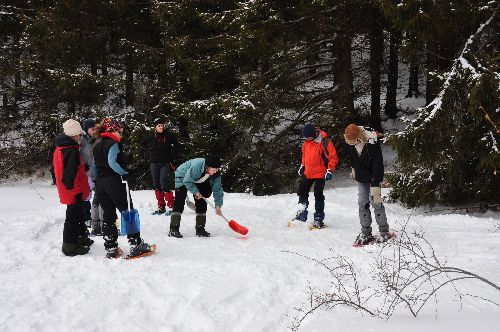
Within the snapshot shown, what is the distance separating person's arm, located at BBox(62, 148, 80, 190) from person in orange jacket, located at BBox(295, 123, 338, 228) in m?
3.81

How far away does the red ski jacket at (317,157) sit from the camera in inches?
300

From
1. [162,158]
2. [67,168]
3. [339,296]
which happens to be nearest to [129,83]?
[162,158]

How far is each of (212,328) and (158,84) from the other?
14.4 metres

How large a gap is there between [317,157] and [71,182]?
4.14m

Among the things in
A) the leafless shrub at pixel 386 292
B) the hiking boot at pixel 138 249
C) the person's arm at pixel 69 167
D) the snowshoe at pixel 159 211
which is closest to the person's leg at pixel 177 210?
the hiking boot at pixel 138 249

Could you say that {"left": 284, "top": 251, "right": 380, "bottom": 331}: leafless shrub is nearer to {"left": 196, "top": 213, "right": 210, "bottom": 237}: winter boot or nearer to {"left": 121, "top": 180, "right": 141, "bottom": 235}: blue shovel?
{"left": 196, "top": 213, "right": 210, "bottom": 237}: winter boot

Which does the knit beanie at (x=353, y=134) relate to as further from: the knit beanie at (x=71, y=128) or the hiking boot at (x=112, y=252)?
the knit beanie at (x=71, y=128)

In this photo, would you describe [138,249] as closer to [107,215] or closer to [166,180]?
[107,215]

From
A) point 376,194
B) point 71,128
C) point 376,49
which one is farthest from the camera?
point 376,49

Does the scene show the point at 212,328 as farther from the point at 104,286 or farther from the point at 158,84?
the point at 158,84

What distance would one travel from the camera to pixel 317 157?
303 inches

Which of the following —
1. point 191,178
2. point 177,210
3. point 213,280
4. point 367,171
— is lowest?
point 213,280

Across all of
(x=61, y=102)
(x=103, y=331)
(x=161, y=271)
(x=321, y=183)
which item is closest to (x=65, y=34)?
(x=61, y=102)

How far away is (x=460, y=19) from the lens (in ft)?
28.4
